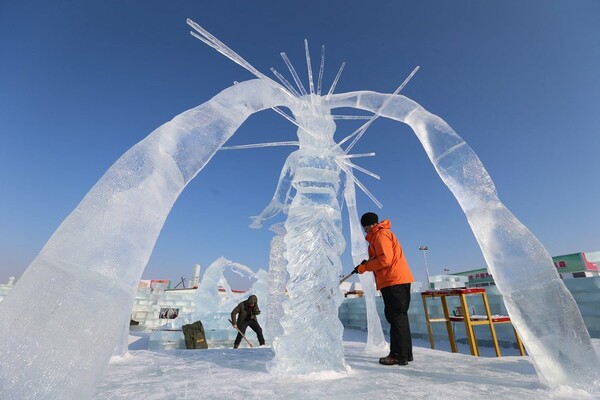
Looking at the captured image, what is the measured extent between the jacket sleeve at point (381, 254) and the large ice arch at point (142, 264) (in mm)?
833

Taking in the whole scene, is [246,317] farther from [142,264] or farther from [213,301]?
[142,264]

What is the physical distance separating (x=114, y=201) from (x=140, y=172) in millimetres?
249

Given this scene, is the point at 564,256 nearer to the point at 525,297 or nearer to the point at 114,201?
the point at 525,297

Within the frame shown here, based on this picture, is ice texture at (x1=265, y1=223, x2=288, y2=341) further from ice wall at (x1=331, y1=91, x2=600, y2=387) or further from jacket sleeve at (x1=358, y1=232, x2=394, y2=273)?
ice wall at (x1=331, y1=91, x2=600, y2=387)

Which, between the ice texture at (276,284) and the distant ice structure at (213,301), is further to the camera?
the distant ice structure at (213,301)

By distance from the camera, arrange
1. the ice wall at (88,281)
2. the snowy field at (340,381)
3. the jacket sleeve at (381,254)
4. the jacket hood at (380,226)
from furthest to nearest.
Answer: the jacket hood at (380,226), the jacket sleeve at (381,254), the snowy field at (340,381), the ice wall at (88,281)

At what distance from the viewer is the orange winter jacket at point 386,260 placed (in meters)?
3.11

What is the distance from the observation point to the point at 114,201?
172 cm

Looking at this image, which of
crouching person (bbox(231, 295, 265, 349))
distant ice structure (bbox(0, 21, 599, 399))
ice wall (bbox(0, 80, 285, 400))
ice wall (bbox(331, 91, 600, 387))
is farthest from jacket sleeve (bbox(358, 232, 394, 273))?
crouching person (bbox(231, 295, 265, 349))

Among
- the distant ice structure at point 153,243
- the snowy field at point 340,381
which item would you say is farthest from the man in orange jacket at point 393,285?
the distant ice structure at point 153,243

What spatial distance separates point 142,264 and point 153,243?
146 mm

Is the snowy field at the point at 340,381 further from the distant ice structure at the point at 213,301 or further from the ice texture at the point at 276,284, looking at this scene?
the distant ice structure at the point at 213,301

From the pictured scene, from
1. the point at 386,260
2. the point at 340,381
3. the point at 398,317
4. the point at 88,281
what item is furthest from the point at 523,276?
the point at 88,281

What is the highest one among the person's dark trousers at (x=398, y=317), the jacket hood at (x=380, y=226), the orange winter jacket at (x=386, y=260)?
the jacket hood at (x=380, y=226)
